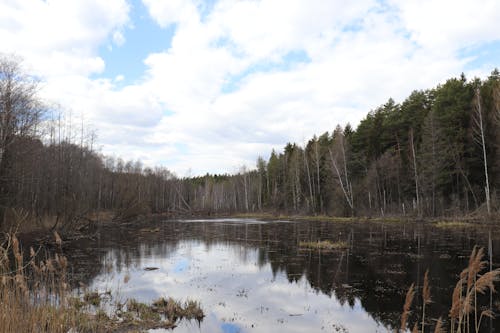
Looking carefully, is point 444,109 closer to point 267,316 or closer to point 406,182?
point 406,182

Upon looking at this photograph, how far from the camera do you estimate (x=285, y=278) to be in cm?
1563

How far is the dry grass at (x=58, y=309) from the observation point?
535 centimetres

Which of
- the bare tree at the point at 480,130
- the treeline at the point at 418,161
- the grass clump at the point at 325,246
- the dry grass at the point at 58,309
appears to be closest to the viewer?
the dry grass at the point at 58,309

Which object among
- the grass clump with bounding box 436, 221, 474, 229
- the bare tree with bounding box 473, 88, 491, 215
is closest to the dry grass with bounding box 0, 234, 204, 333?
the grass clump with bounding box 436, 221, 474, 229

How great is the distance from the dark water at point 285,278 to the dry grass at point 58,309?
749 mm

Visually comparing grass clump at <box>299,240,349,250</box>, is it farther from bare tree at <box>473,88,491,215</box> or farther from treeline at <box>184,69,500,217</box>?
treeline at <box>184,69,500,217</box>

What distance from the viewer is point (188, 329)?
30.1 feet

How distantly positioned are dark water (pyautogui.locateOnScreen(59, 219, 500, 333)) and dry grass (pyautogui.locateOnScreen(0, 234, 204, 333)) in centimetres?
75

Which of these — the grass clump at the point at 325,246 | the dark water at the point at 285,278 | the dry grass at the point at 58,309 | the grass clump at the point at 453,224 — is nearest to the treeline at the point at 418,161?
the grass clump at the point at 453,224

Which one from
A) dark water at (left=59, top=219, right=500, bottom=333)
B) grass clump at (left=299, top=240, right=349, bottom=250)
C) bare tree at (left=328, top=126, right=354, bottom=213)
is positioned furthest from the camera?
bare tree at (left=328, top=126, right=354, bottom=213)

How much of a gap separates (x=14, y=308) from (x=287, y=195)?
73.4 metres

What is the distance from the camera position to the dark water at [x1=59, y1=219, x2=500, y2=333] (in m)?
10.2

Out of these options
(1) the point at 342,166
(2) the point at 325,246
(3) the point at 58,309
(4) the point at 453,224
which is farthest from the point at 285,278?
(1) the point at 342,166

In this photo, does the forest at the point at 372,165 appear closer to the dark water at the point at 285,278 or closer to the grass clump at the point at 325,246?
the dark water at the point at 285,278
